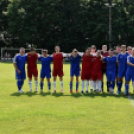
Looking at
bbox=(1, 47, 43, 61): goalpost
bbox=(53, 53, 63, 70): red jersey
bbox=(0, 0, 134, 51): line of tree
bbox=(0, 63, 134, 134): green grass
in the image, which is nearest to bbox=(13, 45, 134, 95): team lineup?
bbox=(53, 53, 63, 70): red jersey

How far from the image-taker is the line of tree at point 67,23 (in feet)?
150

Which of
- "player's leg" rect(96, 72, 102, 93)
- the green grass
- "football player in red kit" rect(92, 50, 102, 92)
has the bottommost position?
the green grass

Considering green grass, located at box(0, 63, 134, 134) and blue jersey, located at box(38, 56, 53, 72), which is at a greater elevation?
blue jersey, located at box(38, 56, 53, 72)

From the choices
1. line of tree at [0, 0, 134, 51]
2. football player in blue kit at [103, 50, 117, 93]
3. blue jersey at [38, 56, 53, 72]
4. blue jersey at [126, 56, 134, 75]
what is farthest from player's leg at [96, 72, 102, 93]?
line of tree at [0, 0, 134, 51]

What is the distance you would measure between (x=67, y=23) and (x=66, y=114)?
1652 inches

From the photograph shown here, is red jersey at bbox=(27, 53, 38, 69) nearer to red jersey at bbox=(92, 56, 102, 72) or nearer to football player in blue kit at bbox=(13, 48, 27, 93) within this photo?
football player in blue kit at bbox=(13, 48, 27, 93)

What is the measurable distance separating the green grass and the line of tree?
36.3 metres

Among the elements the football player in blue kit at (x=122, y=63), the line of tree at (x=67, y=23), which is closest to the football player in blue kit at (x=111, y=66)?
the football player in blue kit at (x=122, y=63)

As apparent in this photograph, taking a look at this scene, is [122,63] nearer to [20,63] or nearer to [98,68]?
[98,68]

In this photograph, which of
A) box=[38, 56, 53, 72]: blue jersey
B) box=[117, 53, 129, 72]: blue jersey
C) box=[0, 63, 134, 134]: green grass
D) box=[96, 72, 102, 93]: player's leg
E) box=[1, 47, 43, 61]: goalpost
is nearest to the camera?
box=[0, 63, 134, 134]: green grass

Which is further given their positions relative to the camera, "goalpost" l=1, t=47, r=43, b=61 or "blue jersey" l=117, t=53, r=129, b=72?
"goalpost" l=1, t=47, r=43, b=61

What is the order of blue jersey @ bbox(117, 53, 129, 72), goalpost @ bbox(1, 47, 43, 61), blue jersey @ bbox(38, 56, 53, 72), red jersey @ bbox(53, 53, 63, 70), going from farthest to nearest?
goalpost @ bbox(1, 47, 43, 61) < blue jersey @ bbox(38, 56, 53, 72) < red jersey @ bbox(53, 53, 63, 70) < blue jersey @ bbox(117, 53, 129, 72)

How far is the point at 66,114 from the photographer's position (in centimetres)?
704

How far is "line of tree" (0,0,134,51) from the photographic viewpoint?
1799 inches
